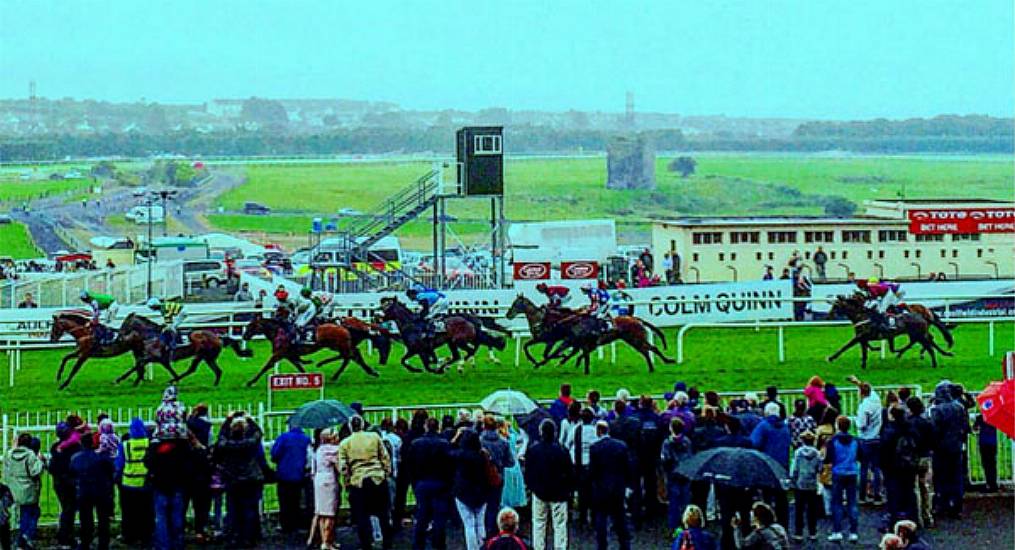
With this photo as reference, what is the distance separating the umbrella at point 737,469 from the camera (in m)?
9.51

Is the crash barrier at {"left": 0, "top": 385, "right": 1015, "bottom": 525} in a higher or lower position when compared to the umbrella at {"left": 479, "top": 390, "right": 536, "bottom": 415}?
lower

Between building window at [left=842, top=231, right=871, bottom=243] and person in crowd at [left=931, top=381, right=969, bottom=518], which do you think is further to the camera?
building window at [left=842, top=231, right=871, bottom=243]

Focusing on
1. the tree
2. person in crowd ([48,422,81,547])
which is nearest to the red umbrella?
person in crowd ([48,422,81,547])

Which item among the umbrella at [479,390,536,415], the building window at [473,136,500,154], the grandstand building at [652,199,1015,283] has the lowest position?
the umbrella at [479,390,536,415]

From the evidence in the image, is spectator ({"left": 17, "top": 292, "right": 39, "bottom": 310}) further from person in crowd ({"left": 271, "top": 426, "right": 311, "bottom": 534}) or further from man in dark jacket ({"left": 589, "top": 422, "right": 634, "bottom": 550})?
man in dark jacket ({"left": 589, "top": 422, "right": 634, "bottom": 550})

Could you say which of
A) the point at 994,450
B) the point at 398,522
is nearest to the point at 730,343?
the point at 994,450

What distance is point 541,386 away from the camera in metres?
18.2

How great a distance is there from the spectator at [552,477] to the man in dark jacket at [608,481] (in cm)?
19

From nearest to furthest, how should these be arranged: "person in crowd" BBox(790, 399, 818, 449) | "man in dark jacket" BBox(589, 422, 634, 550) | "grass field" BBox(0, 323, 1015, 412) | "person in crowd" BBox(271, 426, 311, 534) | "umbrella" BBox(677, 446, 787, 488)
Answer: "umbrella" BBox(677, 446, 787, 488)
"man in dark jacket" BBox(589, 422, 634, 550)
"person in crowd" BBox(271, 426, 311, 534)
"person in crowd" BBox(790, 399, 818, 449)
"grass field" BBox(0, 323, 1015, 412)

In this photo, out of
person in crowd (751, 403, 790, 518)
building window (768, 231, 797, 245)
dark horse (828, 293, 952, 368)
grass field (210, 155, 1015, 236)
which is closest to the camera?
person in crowd (751, 403, 790, 518)

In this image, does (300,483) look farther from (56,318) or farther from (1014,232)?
(1014,232)

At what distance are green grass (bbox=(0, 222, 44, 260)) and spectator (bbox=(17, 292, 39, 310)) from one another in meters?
19.9

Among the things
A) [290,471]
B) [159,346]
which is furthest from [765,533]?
[159,346]

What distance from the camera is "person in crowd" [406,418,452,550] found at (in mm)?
10258
